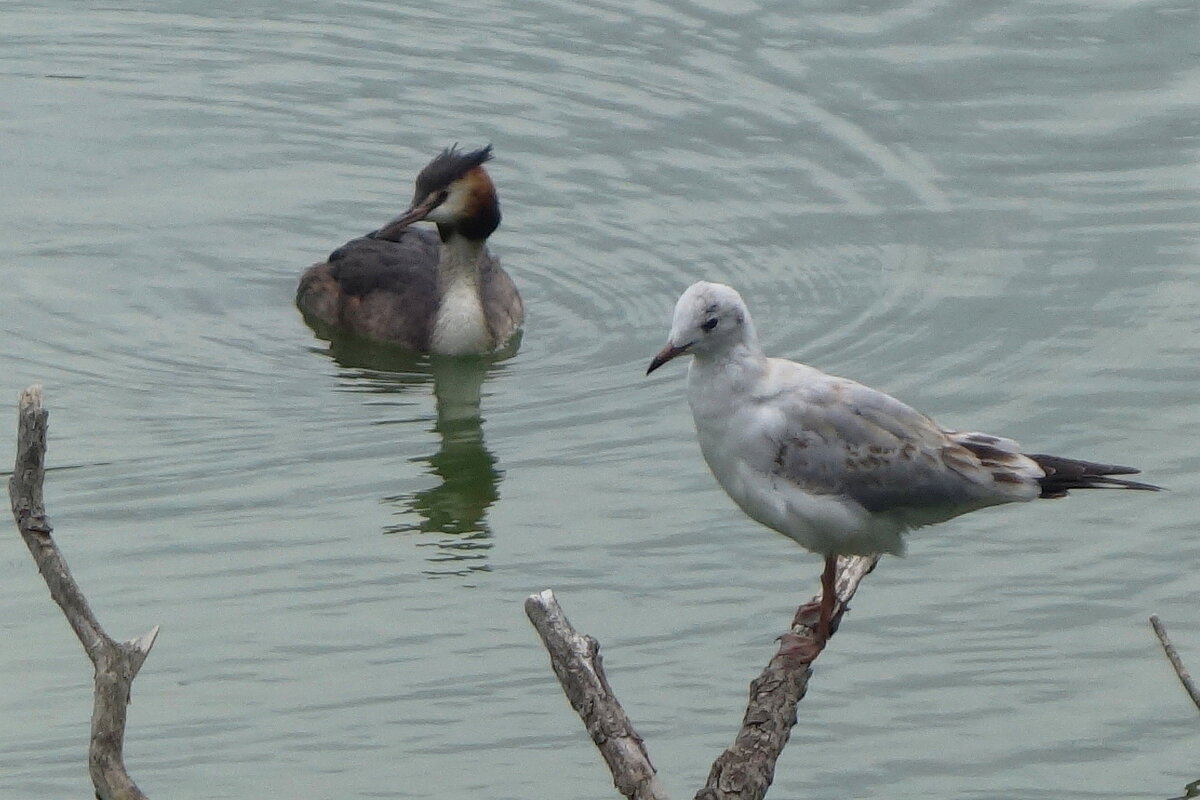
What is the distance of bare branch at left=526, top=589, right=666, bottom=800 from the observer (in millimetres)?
6312

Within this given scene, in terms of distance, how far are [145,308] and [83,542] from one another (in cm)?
299

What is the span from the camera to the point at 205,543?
35.4 feet

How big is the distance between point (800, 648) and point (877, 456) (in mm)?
757

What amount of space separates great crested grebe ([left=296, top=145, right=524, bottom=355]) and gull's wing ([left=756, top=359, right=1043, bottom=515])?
5.67 meters

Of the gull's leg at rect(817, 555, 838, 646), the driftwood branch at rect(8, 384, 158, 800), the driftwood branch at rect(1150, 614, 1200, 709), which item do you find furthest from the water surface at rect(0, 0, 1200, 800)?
the driftwood branch at rect(8, 384, 158, 800)

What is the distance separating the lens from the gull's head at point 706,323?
24.8 feet

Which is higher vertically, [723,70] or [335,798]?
[723,70]

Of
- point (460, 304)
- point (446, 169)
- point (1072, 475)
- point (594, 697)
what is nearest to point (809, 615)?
point (1072, 475)

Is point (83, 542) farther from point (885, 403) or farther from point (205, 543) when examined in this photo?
point (885, 403)

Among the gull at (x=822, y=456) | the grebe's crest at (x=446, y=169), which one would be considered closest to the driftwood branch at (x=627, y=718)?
the gull at (x=822, y=456)

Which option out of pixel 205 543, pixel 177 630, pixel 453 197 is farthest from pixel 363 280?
pixel 177 630

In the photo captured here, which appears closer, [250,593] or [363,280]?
[250,593]

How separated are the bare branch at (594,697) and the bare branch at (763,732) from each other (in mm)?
425

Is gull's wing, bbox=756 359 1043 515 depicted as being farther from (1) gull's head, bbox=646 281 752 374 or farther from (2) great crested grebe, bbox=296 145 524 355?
(2) great crested grebe, bbox=296 145 524 355
